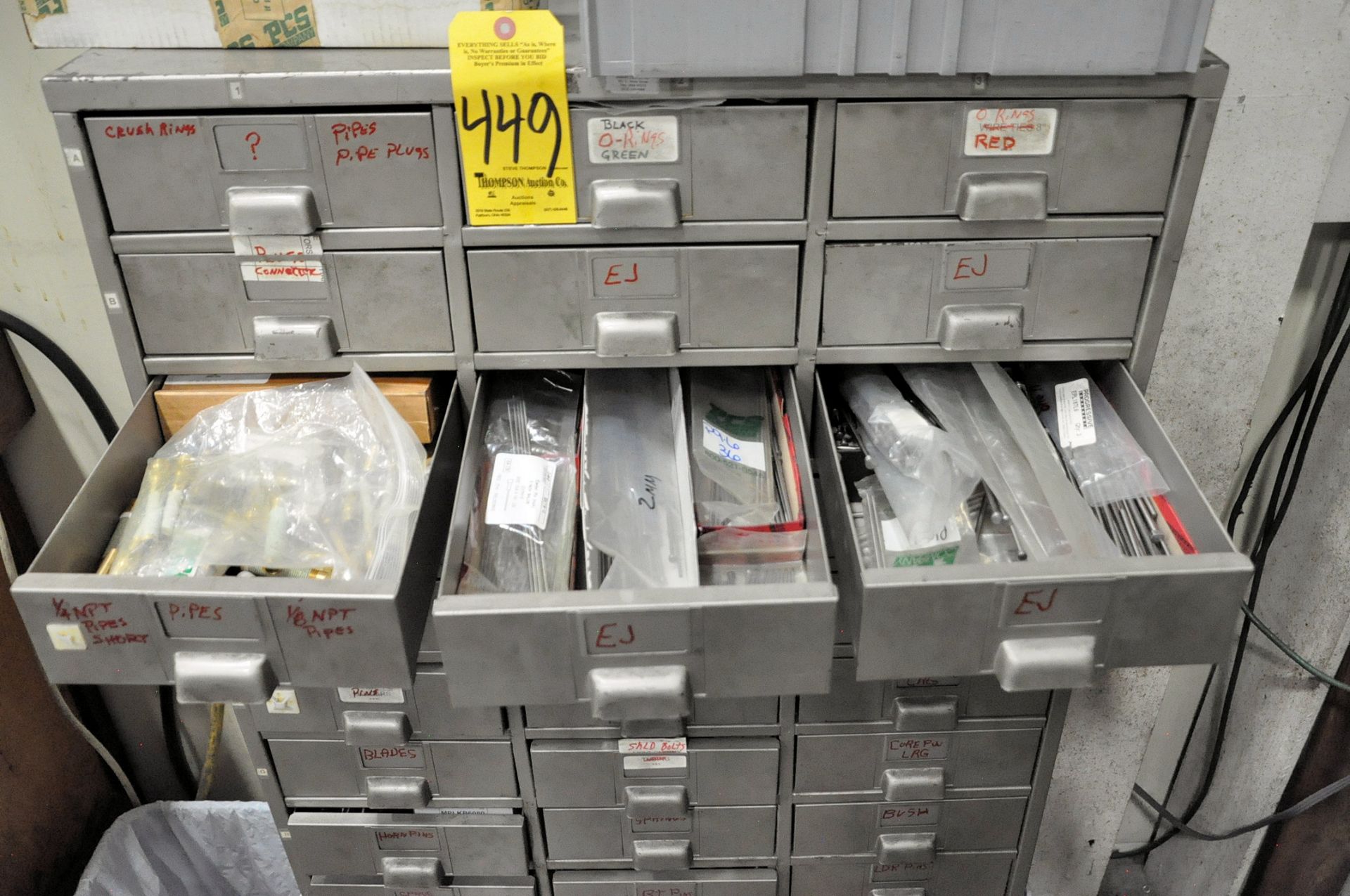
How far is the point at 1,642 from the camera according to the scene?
1498 mm

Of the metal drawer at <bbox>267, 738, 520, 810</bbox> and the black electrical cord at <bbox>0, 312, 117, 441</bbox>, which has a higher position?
the black electrical cord at <bbox>0, 312, 117, 441</bbox>

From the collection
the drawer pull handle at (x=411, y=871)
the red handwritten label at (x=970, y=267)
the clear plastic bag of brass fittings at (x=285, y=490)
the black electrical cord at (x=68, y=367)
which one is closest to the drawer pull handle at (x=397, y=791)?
the drawer pull handle at (x=411, y=871)

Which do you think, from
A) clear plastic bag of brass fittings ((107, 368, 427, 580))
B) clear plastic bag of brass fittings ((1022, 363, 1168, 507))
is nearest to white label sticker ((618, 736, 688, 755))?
clear plastic bag of brass fittings ((107, 368, 427, 580))

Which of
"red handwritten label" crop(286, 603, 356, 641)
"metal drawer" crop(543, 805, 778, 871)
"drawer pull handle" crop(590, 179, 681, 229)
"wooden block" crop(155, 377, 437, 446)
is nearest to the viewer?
"red handwritten label" crop(286, 603, 356, 641)

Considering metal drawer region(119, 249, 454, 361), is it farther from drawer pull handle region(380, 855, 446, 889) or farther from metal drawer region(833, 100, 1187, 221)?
drawer pull handle region(380, 855, 446, 889)

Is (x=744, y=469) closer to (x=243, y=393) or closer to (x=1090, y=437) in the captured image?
(x=1090, y=437)

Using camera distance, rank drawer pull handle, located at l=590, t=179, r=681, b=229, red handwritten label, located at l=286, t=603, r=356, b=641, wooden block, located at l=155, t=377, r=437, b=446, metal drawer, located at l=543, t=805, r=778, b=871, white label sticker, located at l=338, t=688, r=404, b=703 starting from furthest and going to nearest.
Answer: metal drawer, located at l=543, t=805, r=778, b=871 < white label sticker, located at l=338, t=688, r=404, b=703 < wooden block, located at l=155, t=377, r=437, b=446 < drawer pull handle, located at l=590, t=179, r=681, b=229 < red handwritten label, located at l=286, t=603, r=356, b=641

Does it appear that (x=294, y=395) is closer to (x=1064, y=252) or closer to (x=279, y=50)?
(x=279, y=50)

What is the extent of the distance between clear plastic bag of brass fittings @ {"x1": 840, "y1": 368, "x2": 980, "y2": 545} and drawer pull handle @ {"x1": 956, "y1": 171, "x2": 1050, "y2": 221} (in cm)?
23

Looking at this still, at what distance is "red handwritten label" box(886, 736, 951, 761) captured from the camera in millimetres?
1295

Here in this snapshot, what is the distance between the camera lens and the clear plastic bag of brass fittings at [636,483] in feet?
3.29

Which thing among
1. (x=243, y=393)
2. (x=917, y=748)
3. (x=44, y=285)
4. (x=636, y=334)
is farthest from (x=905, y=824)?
(x=44, y=285)

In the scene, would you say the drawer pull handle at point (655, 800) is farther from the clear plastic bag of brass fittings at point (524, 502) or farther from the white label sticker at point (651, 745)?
the clear plastic bag of brass fittings at point (524, 502)

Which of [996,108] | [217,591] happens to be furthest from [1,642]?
[996,108]
